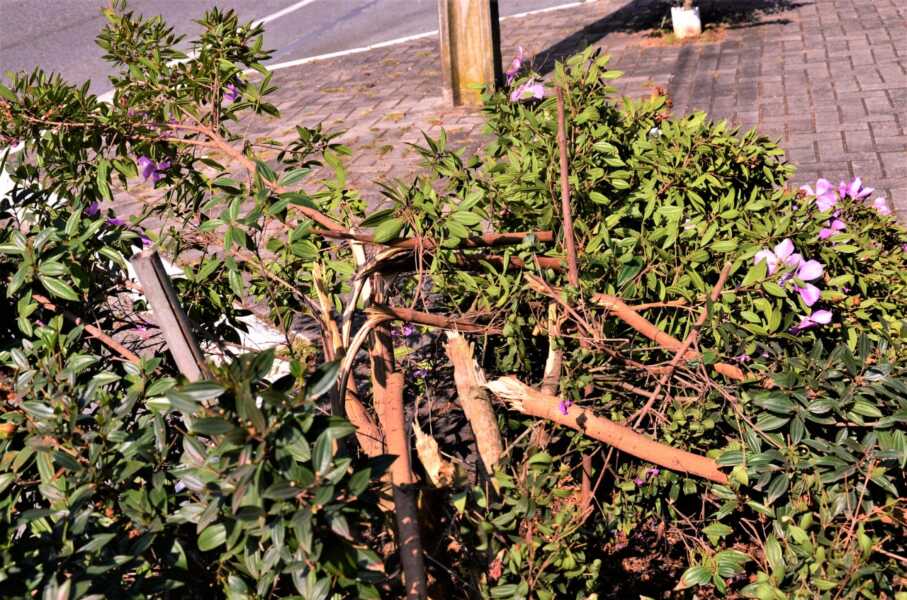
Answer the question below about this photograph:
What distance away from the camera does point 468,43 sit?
7297mm

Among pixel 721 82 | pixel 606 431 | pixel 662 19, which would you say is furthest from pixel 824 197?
pixel 662 19

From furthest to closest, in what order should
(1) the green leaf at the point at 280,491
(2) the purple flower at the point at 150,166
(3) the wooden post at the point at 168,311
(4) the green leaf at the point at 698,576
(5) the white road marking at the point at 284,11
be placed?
(5) the white road marking at the point at 284,11 < (2) the purple flower at the point at 150,166 < (4) the green leaf at the point at 698,576 < (3) the wooden post at the point at 168,311 < (1) the green leaf at the point at 280,491

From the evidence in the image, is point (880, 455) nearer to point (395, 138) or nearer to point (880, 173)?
point (880, 173)

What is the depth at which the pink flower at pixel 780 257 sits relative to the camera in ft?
6.79

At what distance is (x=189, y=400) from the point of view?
123cm

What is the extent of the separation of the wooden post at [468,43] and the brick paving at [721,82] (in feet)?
0.97

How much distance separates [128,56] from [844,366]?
2.13 metres

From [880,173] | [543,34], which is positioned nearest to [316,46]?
[543,34]

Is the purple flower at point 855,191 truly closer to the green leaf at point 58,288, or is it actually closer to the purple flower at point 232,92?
the purple flower at point 232,92

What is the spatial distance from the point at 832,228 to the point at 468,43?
522 centimetres

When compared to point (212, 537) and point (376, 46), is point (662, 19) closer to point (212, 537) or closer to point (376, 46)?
point (376, 46)

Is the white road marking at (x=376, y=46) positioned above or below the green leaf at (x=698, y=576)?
above

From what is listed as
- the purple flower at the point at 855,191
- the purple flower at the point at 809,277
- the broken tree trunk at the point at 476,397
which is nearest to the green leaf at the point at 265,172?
the broken tree trunk at the point at 476,397

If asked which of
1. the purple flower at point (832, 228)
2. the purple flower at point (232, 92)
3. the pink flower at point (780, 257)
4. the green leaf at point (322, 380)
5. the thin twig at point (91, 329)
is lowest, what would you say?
the purple flower at point (832, 228)
